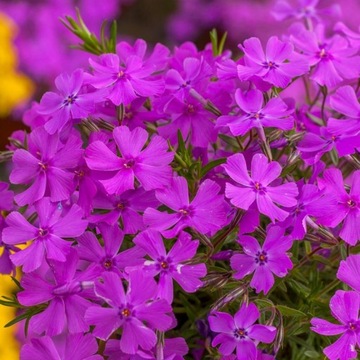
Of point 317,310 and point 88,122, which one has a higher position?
point 88,122

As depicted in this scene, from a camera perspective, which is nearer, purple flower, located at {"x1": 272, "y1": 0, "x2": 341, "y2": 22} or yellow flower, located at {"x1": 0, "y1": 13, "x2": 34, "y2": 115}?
purple flower, located at {"x1": 272, "y1": 0, "x2": 341, "y2": 22}

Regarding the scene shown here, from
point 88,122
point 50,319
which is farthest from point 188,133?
point 50,319

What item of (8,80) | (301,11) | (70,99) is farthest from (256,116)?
(8,80)

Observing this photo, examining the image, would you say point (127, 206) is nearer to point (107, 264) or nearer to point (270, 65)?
point (107, 264)

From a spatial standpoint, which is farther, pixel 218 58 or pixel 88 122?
pixel 218 58

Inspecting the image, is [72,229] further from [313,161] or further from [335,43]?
[335,43]

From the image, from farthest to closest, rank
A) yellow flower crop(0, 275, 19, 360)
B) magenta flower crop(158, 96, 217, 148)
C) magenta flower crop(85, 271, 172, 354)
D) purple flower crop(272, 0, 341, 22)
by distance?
yellow flower crop(0, 275, 19, 360) < purple flower crop(272, 0, 341, 22) < magenta flower crop(158, 96, 217, 148) < magenta flower crop(85, 271, 172, 354)

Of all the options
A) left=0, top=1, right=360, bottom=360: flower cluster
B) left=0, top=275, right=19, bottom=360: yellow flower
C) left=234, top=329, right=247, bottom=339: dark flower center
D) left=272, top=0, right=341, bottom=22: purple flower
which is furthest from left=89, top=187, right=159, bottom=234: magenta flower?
left=0, top=275, right=19, bottom=360: yellow flower

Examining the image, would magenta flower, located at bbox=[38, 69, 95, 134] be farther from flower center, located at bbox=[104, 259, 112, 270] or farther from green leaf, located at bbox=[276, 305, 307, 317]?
green leaf, located at bbox=[276, 305, 307, 317]
